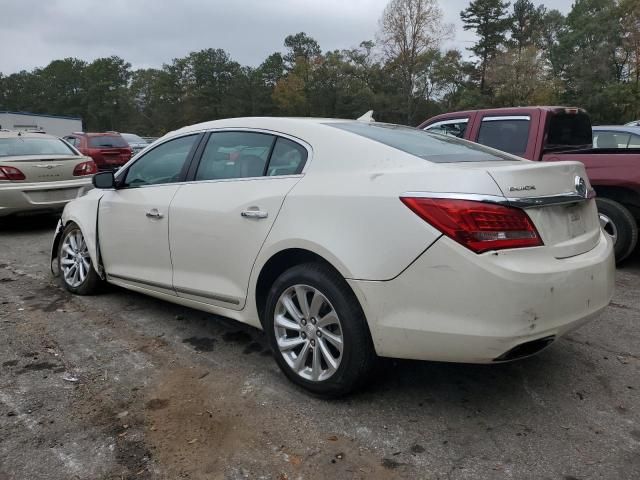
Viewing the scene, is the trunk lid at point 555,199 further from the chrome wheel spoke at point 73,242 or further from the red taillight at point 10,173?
the red taillight at point 10,173

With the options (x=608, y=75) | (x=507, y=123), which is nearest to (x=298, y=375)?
(x=507, y=123)

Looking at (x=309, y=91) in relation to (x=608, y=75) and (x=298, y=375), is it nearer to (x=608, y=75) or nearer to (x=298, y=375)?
(x=608, y=75)

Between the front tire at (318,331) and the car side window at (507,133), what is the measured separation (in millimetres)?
4124

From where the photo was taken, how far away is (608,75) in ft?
151

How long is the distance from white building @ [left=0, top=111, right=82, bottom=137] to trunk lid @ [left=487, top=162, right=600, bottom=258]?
4131cm

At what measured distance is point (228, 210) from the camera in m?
3.27

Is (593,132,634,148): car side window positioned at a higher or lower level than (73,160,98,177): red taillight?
higher

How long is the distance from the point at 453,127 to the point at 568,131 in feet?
4.44

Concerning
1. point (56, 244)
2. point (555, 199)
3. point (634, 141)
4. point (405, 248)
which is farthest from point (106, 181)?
point (634, 141)

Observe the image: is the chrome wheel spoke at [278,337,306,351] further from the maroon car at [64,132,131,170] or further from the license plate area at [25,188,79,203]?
the maroon car at [64,132,131,170]

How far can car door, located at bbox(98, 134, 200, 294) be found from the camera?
382 cm

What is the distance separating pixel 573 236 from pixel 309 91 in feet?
213

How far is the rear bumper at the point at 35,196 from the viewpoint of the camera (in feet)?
25.1

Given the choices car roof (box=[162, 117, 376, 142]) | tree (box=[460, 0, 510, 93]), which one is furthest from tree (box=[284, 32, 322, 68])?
car roof (box=[162, 117, 376, 142])
